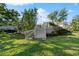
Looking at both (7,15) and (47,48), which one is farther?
(7,15)

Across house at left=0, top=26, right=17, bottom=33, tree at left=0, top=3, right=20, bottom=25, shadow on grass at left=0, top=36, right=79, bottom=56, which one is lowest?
shadow on grass at left=0, top=36, right=79, bottom=56

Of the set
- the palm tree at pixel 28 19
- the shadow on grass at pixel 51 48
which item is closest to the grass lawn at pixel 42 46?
the shadow on grass at pixel 51 48

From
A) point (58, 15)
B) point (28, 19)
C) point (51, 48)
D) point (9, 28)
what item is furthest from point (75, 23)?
point (9, 28)

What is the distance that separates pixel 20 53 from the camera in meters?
2.06

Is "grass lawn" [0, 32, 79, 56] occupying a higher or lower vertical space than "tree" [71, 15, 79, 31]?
lower

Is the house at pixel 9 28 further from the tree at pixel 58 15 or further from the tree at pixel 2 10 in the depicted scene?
the tree at pixel 58 15

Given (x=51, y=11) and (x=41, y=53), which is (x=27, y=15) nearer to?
(x=51, y=11)

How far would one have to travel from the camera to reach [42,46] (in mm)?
2080

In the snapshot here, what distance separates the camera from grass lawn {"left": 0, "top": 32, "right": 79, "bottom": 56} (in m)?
2.05

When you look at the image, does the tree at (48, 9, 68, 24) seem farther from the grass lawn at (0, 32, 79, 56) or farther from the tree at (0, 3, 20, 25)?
the tree at (0, 3, 20, 25)

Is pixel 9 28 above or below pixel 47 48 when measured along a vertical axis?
above

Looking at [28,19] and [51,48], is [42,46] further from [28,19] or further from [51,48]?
[28,19]

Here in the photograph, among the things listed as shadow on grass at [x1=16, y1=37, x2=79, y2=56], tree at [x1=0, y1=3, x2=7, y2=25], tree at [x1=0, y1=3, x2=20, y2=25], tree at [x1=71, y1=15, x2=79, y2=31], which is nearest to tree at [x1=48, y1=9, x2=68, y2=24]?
tree at [x1=71, y1=15, x2=79, y2=31]

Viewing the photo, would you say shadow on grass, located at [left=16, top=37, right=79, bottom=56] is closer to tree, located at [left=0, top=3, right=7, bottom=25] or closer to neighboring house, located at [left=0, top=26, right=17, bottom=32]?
neighboring house, located at [left=0, top=26, right=17, bottom=32]
